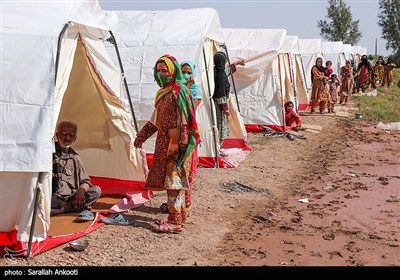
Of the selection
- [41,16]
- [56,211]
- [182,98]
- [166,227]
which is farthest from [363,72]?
[41,16]

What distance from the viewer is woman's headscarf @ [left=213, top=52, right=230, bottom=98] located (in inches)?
356

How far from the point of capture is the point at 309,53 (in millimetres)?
19375

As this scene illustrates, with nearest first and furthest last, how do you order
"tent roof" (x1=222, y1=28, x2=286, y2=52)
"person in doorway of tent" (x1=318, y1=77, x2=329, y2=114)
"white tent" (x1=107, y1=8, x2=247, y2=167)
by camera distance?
"white tent" (x1=107, y1=8, x2=247, y2=167)
"tent roof" (x1=222, y1=28, x2=286, y2=52)
"person in doorway of tent" (x1=318, y1=77, x2=329, y2=114)

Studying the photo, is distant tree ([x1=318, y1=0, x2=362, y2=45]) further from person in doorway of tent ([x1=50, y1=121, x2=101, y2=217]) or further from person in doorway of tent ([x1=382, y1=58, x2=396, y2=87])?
person in doorway of tent ([x1=50, y1=121, x2=101, y2=217])

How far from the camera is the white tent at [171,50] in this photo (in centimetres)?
852

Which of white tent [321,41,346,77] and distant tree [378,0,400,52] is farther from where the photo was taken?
distant tree [378,0,400,52]

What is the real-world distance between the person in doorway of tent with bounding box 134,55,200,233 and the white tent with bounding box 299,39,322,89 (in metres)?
13.2

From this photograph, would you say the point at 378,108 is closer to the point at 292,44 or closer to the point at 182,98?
the point at 292,44

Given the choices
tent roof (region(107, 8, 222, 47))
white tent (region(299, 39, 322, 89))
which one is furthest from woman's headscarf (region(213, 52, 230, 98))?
white tent (region(299, 39, 322, 89))

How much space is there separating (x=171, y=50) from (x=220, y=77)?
97cm

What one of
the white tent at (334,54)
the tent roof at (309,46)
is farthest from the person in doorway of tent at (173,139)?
the white tent at (334,54)

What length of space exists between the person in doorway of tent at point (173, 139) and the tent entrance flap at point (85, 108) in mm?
1225

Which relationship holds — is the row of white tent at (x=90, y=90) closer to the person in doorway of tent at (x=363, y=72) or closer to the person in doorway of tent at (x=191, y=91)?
the person in doorway of tent at (x=191, y=91)
